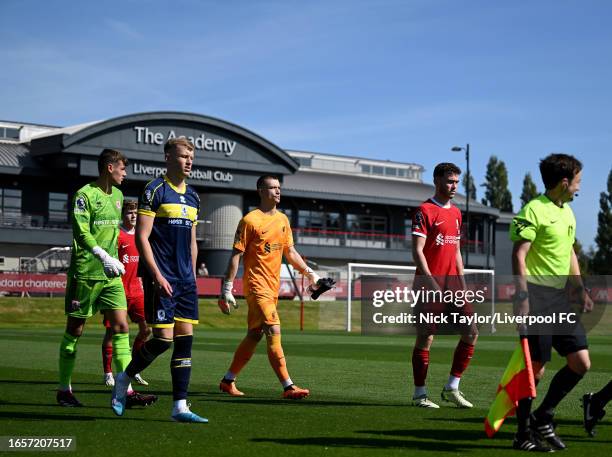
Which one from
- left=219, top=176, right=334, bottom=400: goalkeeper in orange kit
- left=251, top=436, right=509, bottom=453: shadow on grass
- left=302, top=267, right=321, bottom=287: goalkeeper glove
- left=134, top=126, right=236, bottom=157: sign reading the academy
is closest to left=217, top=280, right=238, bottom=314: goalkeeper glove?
left=219, top=176, right=334, bottom=400: goalkeeper in orange kit

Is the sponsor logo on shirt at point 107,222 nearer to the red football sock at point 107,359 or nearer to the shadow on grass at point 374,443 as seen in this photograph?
the red football sock at point 107,359

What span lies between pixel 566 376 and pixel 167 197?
11.3ft

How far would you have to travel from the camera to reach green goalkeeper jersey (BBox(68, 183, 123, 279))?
873 centimetres

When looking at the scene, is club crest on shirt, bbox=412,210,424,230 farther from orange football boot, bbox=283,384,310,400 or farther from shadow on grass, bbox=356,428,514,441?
shadow on grass, bbox=356,428,514,441

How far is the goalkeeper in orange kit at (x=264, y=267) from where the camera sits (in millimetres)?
9969

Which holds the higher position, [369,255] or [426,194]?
[426,194]

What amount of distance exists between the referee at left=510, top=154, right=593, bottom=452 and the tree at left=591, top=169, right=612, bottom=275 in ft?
273

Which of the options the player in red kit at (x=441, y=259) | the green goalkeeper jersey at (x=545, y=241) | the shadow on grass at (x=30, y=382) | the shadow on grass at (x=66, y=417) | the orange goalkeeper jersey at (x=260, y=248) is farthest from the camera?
the shadow on grass at (x=30, y=382)

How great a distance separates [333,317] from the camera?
40.0 m

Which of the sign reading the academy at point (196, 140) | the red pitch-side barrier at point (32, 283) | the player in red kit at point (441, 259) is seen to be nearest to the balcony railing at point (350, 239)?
the sign reading the academy at point (196, 140)

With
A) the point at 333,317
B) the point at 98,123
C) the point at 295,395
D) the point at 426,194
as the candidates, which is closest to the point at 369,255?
the point at 426,194

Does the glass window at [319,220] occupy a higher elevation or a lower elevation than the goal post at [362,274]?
higher

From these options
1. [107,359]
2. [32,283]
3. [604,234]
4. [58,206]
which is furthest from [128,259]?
[604,234]

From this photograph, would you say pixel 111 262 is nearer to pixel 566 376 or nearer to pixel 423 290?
pixel 423 290
